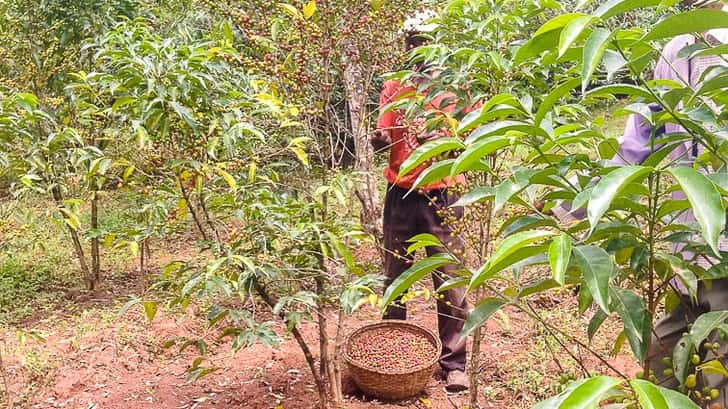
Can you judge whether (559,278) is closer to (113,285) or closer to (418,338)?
(418,338)

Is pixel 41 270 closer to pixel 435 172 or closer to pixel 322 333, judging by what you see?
pixel 322 333

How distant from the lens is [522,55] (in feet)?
3.09

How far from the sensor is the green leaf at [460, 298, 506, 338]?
106 cm

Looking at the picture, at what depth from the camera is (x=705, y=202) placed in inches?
28.3

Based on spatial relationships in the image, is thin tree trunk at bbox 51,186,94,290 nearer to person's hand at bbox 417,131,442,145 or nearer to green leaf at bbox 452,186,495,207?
person's hand at bbox 417,131,442,145

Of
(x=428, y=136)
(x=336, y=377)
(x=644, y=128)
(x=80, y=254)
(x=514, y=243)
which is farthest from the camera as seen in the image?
(x=80, y=254)

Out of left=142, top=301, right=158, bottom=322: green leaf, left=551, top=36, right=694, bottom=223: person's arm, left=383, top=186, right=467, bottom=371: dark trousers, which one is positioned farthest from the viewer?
left=383, top=186, right=467, bottom=371: dark trousers

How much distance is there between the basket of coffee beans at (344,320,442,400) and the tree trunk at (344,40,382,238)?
599 mm

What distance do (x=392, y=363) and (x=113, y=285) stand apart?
326 cm

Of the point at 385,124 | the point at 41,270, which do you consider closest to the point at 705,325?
the point at 385,124

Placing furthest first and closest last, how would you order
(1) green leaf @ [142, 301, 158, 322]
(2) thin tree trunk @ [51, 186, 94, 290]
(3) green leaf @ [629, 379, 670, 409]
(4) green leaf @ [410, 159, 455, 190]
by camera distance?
(2) thin tree trunk @ [51, 186, 94, 290], (1) green leaf @ [142, 301, 158, 322], (4) green leaf @ [410, 159, 455, 190], (3) green leaf @ [629, 379, 670, 409]

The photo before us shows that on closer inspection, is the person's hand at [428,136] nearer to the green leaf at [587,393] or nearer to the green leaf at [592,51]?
the green leaf at [592,51]

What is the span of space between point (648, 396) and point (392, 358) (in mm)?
2378

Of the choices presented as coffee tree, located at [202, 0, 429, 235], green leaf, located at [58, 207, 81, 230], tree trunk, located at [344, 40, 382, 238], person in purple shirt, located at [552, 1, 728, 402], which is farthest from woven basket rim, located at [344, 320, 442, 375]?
green leaf, located at [58, 207, 81, 230]
